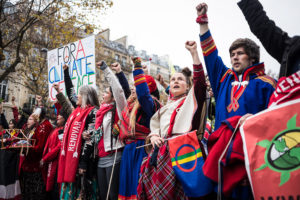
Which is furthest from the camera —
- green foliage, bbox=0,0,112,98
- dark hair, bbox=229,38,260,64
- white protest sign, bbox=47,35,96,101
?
green foliage, bbox=0,0,112,98

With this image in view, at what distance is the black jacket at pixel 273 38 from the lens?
1.92 meters

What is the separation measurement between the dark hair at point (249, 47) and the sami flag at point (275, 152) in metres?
0.92

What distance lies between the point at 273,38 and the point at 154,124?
142cm

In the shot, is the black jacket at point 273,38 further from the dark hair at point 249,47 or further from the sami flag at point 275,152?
the sami flag at point 275,152

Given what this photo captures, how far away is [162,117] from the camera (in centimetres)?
279

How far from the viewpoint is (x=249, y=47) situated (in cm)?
239

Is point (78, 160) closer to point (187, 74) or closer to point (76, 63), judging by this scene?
point (187, 74)

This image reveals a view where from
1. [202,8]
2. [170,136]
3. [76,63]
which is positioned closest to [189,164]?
[170,136]

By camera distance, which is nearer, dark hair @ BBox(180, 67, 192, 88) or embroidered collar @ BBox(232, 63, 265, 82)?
embroidered collar @ BBox(232, 63, 265, 82)

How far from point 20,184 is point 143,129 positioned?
3625 millimetres

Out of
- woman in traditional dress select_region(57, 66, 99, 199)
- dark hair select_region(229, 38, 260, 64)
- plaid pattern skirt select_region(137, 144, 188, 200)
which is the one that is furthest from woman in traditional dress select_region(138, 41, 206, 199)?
woman in traditional dress select_region(57, 66, 99, 199)

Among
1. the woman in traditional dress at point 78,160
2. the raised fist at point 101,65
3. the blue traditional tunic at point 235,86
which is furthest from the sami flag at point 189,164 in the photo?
the raised fist at point 101,65

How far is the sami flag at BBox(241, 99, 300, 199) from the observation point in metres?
1.40

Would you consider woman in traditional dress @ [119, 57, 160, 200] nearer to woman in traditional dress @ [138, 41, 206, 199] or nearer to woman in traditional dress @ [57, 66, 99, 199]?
woman in traditional dress @ [138, 41, 206, 199]
